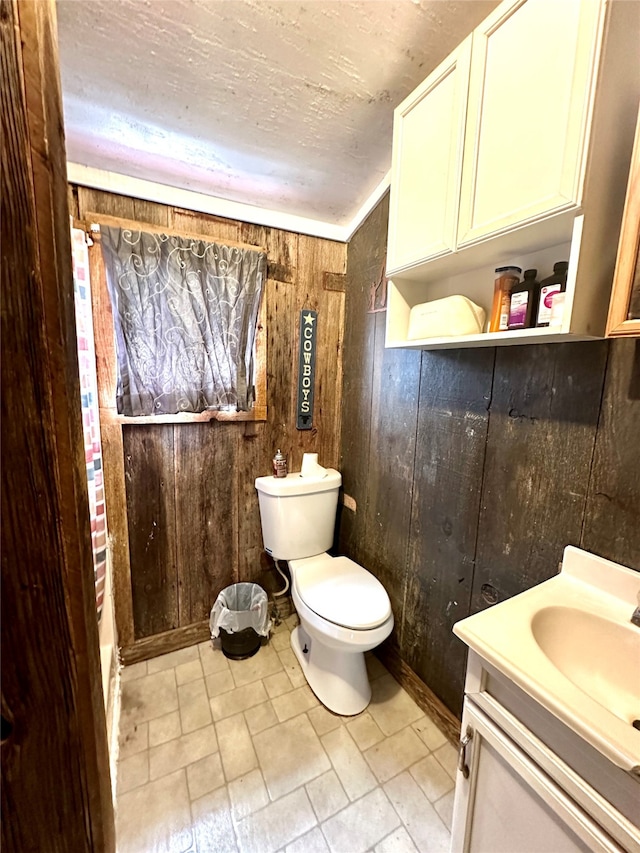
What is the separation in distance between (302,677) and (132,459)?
4.10 feet

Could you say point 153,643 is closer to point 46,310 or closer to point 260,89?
point 46,310

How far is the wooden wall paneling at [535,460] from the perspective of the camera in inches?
37.9

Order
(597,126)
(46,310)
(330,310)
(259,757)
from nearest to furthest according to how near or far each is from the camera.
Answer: (46,310), (597,126), (259,757), (330,310)

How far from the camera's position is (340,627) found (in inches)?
53.4

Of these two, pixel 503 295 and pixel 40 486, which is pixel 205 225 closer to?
pixel 503 295

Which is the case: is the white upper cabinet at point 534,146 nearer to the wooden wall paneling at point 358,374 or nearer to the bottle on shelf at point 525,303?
the bottle on shelf at point 525,303

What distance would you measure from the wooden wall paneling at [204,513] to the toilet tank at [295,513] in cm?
18

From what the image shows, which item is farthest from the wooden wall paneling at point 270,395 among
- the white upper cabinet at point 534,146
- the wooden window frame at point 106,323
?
the white upper cabinet at point 534,146

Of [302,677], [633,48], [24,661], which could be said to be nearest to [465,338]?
[633,48]

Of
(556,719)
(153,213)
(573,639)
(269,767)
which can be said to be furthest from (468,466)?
(153,213)

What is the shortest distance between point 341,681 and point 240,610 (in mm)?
637

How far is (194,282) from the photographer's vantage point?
61.6 inches

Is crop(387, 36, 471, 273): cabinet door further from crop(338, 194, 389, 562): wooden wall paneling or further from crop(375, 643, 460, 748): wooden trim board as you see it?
crop(375, 643, 460, 748): wooden trim board

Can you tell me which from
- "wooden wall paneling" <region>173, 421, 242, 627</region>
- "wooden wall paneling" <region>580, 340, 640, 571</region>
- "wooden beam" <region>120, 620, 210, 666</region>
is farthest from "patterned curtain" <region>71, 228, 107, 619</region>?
"wooden wall paneling" <region>580, 340, 640, 571</region>
